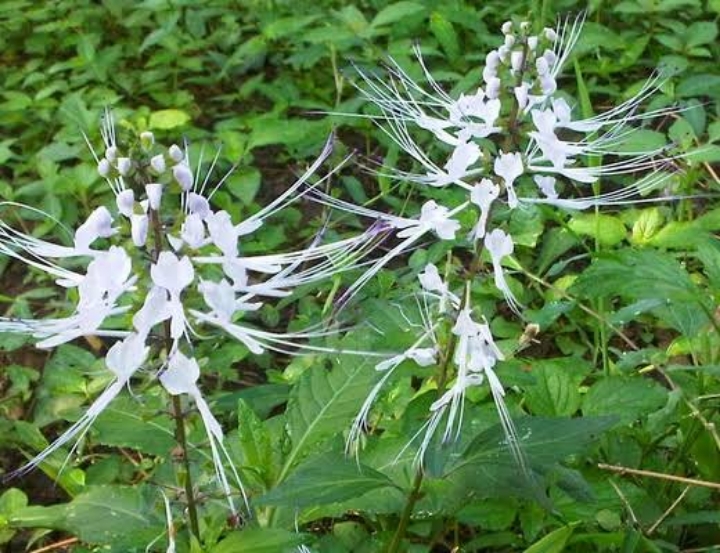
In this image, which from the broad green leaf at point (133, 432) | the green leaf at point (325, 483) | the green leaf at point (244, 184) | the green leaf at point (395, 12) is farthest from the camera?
the green leaf at point (395, 12)

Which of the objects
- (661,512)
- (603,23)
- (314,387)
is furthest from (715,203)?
(314,387)

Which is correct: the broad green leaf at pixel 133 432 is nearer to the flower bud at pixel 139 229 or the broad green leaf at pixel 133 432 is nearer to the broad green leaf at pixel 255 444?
the broad green leaf at pixel 255 444

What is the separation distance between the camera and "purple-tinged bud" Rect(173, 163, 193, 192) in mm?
1083

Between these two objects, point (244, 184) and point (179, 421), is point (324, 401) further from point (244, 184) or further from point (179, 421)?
point (244, 184)

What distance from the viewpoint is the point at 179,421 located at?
3.90 feet

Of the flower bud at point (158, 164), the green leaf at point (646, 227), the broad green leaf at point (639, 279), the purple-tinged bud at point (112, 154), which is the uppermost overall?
the purple-tinged bud at point (112, 154)

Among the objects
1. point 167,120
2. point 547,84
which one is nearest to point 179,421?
point 547,84

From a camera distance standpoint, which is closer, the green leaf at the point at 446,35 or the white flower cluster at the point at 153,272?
the white flower cluster at the point at 153,272

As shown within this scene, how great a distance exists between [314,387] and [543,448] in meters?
0.38

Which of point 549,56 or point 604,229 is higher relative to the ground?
point 549,56

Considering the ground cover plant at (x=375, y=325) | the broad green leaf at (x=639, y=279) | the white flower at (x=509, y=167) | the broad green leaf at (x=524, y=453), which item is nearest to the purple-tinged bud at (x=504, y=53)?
the ground cover plant at (x=375, y=325)

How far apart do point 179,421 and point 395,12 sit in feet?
6.31

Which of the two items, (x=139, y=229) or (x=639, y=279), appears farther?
(x=639, y=279)

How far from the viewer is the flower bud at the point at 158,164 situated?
42.6 inches
